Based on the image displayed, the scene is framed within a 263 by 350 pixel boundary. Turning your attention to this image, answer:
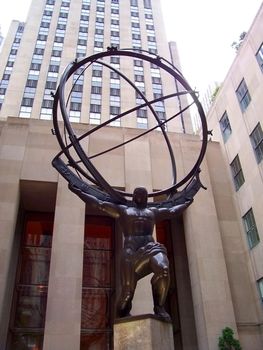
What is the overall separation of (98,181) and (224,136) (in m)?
14.7

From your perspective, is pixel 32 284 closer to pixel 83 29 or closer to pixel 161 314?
pixel 161 314

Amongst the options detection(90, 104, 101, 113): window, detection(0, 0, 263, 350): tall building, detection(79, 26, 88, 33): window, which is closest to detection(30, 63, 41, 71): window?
detection(90, 104, 101, 113): window

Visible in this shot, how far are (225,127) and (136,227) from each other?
49.7 ft

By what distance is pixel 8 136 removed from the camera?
56.3 ft

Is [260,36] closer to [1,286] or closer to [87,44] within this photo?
[1,286]

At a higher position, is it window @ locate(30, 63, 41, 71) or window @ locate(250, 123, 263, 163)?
window @ locate(30, 63, 41, 71)

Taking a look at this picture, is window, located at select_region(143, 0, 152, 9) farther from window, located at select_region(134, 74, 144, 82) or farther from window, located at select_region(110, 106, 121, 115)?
window, located at select_region(110, 106, 121, 115)

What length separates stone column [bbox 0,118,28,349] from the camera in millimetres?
14016

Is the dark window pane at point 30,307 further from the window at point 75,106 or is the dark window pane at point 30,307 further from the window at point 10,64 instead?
the window at point 10,64

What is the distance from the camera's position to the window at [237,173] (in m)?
17.6

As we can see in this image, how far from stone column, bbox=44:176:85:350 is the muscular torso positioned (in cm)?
840

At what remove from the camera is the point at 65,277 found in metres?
13.9

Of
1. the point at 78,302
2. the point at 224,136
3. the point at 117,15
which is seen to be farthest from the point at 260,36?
the point at 117,15

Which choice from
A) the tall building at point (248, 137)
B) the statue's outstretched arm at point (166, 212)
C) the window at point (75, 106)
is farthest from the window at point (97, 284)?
the window at point (75, 106)
